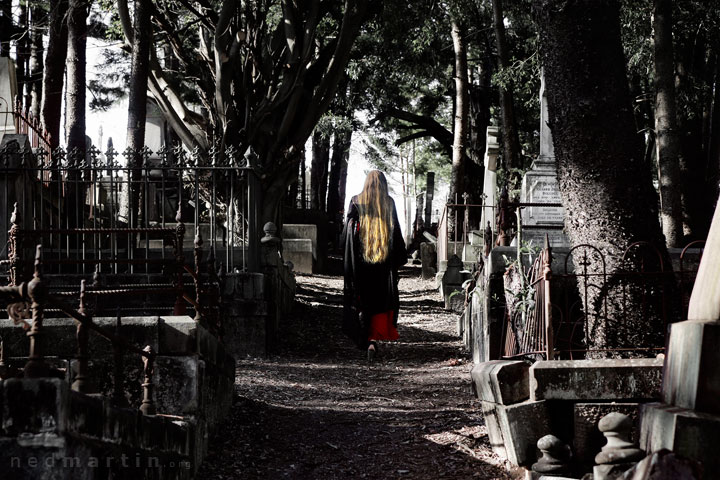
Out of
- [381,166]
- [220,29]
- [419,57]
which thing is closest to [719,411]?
[220,29]

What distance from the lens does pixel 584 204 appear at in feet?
22.4

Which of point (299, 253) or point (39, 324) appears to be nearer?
point (39, 324)

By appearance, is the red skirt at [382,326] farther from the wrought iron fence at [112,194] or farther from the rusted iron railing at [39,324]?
the rusted iron railing at [39,324]

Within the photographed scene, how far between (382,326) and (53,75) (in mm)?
10266

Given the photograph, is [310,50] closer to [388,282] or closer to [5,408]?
[388,282]

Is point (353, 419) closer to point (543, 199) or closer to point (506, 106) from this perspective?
point (543, 199)

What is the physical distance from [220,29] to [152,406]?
10.7 meters

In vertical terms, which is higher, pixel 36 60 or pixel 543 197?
pixel 36 60

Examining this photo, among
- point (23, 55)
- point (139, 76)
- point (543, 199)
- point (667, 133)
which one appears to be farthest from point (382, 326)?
point (23, 55)

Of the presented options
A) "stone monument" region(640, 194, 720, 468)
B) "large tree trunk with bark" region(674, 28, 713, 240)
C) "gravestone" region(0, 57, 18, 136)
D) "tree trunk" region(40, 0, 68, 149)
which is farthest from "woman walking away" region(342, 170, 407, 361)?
"tree trunk" region(40, 0, 68, 149)

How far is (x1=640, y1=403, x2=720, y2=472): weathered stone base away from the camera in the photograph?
3.65m

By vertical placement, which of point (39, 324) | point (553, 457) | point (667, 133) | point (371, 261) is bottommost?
point (553, 457)

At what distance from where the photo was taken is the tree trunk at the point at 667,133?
50.3 feet

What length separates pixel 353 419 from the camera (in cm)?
787
